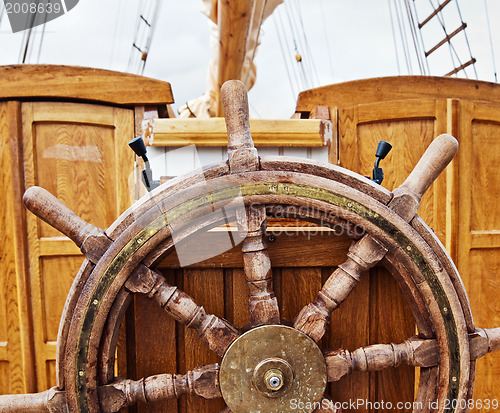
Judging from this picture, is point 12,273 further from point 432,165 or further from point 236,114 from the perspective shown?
point 432,165

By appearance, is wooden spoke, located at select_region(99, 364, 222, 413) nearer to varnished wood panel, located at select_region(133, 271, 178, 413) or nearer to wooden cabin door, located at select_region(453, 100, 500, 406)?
varnished wood panel, located at select_region(133, 271, 178, 413)

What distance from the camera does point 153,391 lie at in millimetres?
729

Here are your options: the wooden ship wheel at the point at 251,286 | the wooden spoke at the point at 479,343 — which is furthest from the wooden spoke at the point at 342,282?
the wooden spoke at the point at 479,343

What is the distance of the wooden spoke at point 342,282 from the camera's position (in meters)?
0.71

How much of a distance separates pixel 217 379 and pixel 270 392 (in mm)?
114

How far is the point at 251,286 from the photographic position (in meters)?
0.72

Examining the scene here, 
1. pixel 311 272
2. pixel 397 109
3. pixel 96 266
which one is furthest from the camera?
pixel 397 109

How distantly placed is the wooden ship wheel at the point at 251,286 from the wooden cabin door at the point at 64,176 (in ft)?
3.65

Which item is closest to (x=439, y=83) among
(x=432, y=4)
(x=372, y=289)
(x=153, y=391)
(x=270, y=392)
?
(x=372, y=289)

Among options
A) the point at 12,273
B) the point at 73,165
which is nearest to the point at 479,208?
the point at 73,165

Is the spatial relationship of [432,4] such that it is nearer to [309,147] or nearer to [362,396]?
[309,147]

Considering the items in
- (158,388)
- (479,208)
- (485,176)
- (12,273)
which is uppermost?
(485,176)

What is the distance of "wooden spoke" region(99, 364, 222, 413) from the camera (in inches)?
28.3

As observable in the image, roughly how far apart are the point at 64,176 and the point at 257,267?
1429mm
